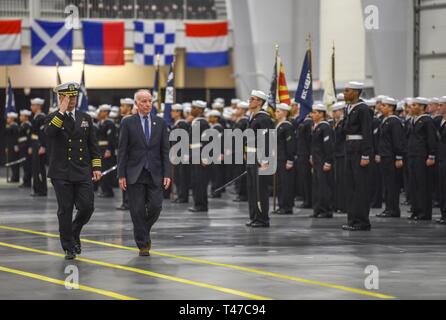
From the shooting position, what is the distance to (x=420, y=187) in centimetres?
2000

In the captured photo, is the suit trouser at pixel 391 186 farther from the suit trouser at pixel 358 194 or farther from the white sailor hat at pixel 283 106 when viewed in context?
the suit trouser at pixel 358 194

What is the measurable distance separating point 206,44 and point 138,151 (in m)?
24.7

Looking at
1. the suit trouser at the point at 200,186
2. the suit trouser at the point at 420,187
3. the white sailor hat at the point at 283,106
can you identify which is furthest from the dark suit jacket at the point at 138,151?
the white sailor hat at the point at 283,106

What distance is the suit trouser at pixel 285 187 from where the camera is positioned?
853 inches

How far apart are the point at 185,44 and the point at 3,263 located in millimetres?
27058

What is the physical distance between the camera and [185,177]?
25031mm

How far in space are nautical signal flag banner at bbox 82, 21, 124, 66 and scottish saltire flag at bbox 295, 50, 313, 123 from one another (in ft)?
53.1

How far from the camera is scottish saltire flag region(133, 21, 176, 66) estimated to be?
3812cm

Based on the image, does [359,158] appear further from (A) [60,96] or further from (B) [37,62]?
(B) [37,62]

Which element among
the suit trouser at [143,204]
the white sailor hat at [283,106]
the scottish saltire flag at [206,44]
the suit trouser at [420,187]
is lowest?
the suit trouser at [420,187]

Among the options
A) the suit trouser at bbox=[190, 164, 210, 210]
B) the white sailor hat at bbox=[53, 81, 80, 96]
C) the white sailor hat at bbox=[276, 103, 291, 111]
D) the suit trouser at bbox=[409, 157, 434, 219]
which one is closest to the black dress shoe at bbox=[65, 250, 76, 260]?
the white sailor hat at bbox=[53, 81, 80, 96]

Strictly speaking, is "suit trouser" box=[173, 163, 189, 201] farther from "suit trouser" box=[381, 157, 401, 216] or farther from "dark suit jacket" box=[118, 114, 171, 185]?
"dark suit jacket" box=[118, 114, 171, 185]

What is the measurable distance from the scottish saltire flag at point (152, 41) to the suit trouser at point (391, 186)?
1763 centimetres
